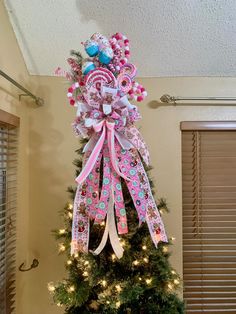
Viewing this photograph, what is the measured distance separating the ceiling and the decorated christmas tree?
1.30 feet

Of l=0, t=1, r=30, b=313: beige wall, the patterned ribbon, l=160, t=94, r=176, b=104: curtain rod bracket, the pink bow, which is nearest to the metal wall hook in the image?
l=0, t=1, r=30, b=313: beige wall

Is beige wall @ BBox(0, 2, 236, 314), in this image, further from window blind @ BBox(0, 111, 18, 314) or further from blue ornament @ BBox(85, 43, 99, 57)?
blue ornament @ BBox(85, 43, 99, 57)

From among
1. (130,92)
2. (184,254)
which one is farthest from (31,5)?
(184,254)

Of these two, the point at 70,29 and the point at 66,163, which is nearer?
the point at 70,29

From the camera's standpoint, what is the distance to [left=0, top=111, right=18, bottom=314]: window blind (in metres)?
1.50

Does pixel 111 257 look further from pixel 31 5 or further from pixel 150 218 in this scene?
pixel 31 5

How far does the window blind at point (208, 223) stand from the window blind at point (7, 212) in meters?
1.06

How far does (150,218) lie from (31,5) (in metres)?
1.27

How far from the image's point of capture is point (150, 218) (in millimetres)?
1274

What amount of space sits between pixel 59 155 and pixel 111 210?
28.6 inches

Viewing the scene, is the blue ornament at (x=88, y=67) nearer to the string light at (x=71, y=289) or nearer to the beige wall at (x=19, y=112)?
the beige wall at (x=19, y=112)

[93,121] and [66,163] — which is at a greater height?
[93,121]

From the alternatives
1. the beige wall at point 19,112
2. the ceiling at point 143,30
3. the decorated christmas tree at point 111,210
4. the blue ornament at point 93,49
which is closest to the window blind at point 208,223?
the ceiling at point 143,30

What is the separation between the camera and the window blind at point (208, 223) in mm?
1845
